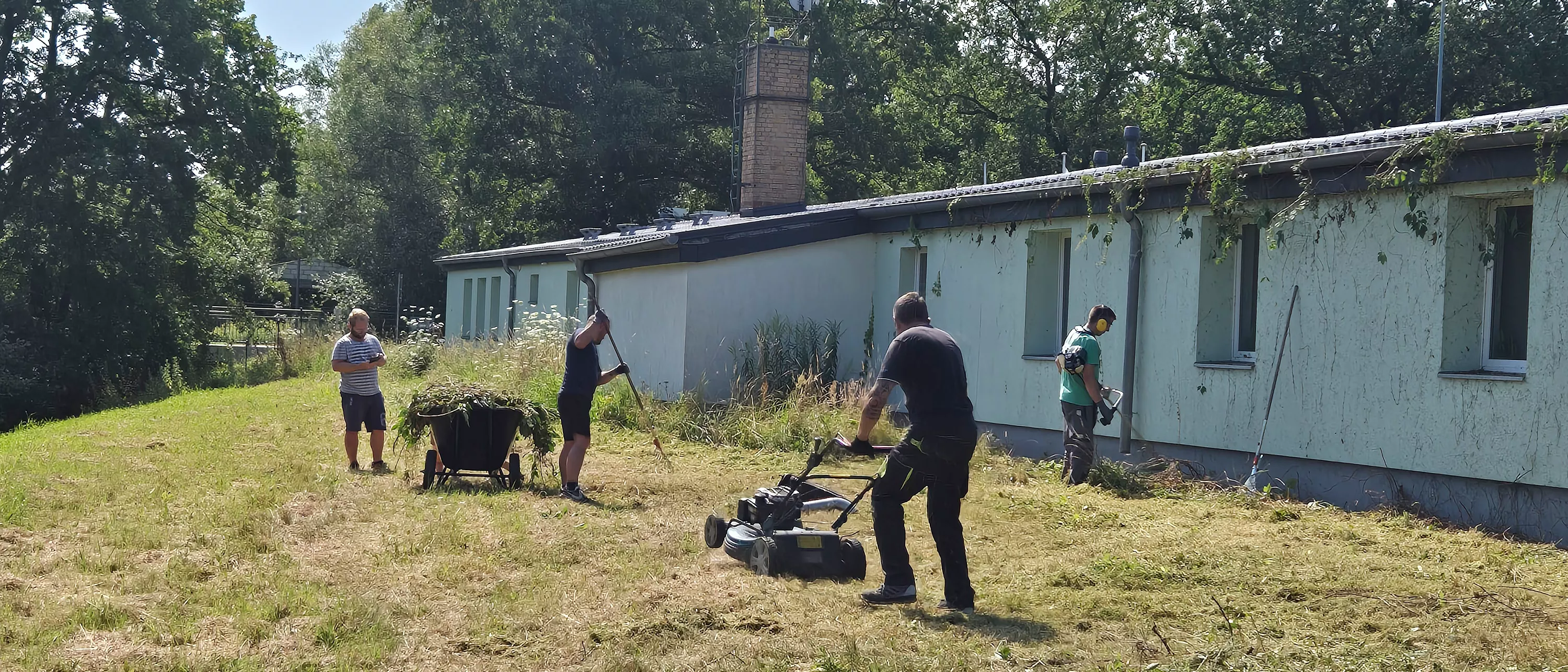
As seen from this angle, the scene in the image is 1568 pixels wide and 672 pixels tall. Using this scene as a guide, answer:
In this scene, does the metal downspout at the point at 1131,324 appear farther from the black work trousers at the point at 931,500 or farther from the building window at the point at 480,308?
the building window at the point at 480,308

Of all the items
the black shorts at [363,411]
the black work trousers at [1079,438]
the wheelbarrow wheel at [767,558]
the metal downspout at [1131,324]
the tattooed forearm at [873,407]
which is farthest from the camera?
the metal downspout at [1131,324]

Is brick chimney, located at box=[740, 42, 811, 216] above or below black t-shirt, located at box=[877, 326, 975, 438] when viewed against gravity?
above

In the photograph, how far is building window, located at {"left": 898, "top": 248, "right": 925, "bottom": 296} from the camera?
56.0ft

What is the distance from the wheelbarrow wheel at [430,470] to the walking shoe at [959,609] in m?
5.84

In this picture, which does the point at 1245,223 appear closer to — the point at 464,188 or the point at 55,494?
the point at 55,494

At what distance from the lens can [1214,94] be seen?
33500 mm

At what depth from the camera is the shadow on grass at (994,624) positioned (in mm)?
6449

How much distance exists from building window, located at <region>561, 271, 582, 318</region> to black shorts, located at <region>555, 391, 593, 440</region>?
1378 centimetres

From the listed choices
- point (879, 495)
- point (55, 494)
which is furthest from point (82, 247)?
point (879, 495)

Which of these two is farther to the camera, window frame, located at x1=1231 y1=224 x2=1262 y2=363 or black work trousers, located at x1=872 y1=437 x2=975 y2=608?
window frame, located at x1=1231 y1=224 x2=1262 y2=363

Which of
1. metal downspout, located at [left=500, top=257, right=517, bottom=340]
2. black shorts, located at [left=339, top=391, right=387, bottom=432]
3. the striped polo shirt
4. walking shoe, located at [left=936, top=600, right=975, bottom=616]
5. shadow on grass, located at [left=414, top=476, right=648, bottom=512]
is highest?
metal downspout, located at [left=500, top=257, right=517, bottom=340]

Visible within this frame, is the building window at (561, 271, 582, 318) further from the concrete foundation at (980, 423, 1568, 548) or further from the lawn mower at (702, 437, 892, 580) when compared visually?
the lawn mower at (702, 437, 892, 580)

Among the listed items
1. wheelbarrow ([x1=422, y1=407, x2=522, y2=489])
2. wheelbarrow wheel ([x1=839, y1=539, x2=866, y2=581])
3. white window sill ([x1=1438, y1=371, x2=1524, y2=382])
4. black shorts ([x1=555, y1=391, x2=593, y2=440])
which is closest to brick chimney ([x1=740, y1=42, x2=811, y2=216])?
wheelbarrow ([x1=422, y1=407, x2=522, y2=489])

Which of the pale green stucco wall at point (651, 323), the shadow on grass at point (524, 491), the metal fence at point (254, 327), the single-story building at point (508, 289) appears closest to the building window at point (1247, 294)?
the shadow on grass at point (524, 491)
